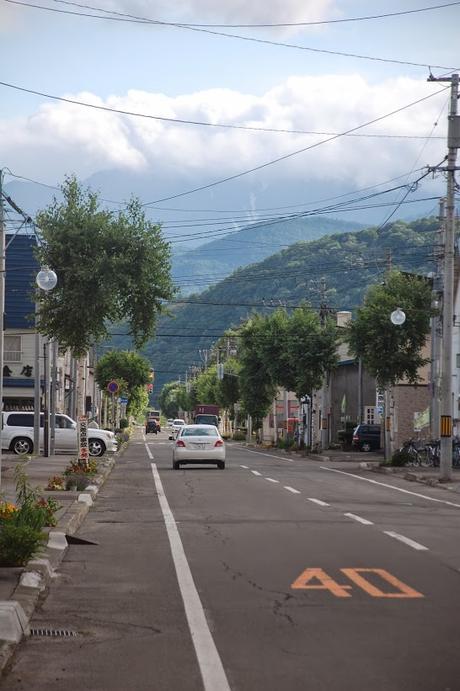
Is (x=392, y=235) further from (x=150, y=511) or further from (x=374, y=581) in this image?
(x=374, y=581)

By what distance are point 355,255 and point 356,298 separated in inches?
706

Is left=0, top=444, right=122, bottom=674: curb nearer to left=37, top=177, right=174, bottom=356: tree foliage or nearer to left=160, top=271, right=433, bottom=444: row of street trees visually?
left=37, top=177, right=174, bottom=356: tree foliage

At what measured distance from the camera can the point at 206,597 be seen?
11.3 meters

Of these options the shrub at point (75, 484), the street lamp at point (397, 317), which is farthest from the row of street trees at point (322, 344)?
the shrub at point (75, 484)

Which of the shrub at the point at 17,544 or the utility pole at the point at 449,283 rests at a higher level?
the utility pole at the point at 449,283

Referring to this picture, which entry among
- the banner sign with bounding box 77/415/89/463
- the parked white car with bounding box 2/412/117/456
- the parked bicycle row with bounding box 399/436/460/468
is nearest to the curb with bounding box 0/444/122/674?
the banner sign with bounding box 77/415/89/463

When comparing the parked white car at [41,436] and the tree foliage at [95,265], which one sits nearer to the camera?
the tree foliage at [95,265]

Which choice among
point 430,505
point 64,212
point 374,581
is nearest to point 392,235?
point 64,212

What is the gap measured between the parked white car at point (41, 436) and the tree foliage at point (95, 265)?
14010 millimetres

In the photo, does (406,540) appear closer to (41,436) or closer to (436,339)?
(436,339)

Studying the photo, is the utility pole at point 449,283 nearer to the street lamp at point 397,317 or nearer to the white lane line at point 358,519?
the street lamp at point 397,317

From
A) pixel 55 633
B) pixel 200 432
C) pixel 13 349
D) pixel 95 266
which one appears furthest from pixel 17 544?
pixel 13 349

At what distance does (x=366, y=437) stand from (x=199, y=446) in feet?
106

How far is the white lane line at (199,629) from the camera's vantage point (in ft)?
25.6
